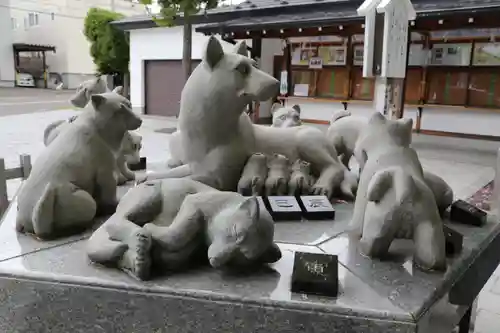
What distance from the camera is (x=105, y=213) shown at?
67.1 inches

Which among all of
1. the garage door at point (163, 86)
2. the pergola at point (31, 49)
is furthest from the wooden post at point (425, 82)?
the pergola at point (31, 49)

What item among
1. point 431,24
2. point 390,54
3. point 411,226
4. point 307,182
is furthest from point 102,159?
point 431,24

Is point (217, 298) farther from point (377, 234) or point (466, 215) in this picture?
point (466, 215)

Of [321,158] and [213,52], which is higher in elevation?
[213,52]

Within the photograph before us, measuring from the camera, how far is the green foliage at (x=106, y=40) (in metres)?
12.1

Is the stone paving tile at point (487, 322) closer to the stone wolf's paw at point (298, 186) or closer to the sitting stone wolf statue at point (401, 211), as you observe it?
the stone wolf's paw at point (298, 186)

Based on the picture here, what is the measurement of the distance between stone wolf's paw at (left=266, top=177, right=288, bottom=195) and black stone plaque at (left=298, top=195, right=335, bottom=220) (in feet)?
0.26

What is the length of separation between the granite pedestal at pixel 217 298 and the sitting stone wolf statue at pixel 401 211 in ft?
0.17

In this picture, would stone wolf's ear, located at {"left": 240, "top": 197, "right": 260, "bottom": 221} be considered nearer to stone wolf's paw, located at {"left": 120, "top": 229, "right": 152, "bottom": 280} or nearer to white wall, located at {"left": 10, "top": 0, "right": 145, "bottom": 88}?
stone wolf's paw, located at {"left": 120, "top": 229, "right": 152, "bottom": 280}

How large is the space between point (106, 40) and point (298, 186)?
11.4 m

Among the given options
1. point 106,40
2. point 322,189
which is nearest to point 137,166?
point 322,189

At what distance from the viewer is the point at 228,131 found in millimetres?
1759

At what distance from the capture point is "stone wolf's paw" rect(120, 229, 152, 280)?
3.89 ft

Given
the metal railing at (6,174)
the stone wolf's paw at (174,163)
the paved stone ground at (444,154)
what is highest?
the stone wolf's paw at (174,163)
